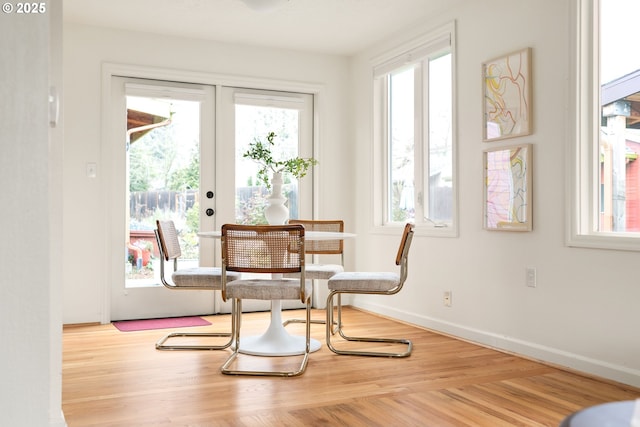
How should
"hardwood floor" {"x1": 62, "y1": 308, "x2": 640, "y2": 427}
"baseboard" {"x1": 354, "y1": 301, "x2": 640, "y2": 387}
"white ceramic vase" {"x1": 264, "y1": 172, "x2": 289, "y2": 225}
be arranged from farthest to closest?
"white ceramic vase" {"x1": 264, "y1": 172, "x2": 289, "y2": 225} < "baseboard" {"x1": 354, "y1": 301, "x2": 640, "y2": 387} < "hardwood floor" {"x1": 62, "y1": 308, "x2": 640, "y2": 427}

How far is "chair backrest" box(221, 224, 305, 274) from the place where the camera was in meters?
3.19

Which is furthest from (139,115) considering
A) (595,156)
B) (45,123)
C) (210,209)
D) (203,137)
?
(45,123)

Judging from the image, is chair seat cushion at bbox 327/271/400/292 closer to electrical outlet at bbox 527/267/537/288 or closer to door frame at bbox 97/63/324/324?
electrical outlet at bbox 527/267/537/288

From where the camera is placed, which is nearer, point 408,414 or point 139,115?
point 408,414

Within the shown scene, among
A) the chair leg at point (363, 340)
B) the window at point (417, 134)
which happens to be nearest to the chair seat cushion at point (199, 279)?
the chair leg at point (363, 340)

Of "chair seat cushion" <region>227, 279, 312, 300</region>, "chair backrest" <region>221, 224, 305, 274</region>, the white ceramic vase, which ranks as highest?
the white ceramic vase

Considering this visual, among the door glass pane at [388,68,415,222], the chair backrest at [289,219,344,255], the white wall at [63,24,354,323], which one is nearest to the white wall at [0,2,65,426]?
the chair backrest at [289,219,344,255]

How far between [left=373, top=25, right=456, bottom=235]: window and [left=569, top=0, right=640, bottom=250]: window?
1.14 metres

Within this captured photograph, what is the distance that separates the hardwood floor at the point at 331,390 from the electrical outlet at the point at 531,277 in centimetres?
45

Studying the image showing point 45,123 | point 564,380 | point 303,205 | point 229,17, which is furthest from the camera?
point 303,205

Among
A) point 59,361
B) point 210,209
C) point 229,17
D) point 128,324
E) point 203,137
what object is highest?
point 229,17

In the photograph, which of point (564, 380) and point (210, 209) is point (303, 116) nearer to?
point (210, 209)

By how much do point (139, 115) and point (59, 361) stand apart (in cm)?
314

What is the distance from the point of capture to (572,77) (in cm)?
330
